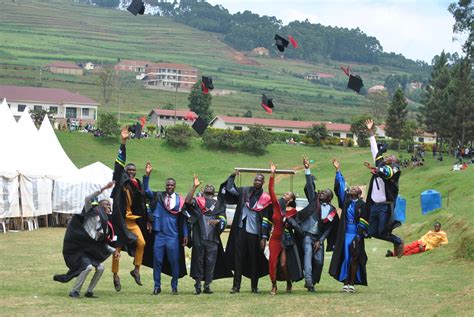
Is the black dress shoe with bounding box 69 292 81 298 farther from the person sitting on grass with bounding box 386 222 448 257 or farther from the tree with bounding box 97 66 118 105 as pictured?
the tree with bounding box 97 66 118 105

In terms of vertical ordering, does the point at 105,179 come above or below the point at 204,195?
below

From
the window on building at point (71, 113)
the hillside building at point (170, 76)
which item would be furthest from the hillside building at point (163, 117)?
the hillside building at point (170, 76)

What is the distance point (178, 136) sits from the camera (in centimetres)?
8375

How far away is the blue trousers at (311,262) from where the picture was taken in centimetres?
1658

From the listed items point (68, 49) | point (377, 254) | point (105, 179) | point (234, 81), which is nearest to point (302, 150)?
point (105, 179)

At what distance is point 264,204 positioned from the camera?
16594 millimetres

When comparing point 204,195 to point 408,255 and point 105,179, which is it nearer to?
point 408,255

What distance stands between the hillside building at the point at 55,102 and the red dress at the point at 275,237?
9313 cm

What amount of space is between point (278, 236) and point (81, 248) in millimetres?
3152

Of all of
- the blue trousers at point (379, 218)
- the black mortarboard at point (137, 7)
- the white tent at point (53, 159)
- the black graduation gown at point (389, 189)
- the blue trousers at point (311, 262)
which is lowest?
the white tent at point (53, 159)

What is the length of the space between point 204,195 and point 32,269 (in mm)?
5256

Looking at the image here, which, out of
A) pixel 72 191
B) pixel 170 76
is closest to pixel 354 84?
pixel 72 191

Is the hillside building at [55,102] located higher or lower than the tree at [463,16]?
lower

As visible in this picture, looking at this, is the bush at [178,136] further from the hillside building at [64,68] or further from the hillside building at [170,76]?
the hillside building at [170,76]
